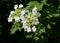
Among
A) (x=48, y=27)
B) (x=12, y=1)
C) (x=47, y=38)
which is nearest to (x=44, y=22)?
(x=48, y=27)

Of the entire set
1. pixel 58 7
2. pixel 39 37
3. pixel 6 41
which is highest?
pixel 58 7

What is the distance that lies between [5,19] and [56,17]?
3.15ft

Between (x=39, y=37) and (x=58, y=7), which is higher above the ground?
(x=58, y=7)

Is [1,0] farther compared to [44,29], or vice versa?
[1,0]

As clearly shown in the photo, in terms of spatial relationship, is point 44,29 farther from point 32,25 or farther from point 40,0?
point 40,0

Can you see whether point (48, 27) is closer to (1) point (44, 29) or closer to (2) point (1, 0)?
(1) point (44, 29)

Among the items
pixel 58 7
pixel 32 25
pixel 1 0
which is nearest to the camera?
pixel 32 25

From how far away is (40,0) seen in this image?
3.27m

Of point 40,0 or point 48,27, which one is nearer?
point 48,27

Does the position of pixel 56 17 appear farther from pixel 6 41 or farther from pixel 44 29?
pixel 6 41

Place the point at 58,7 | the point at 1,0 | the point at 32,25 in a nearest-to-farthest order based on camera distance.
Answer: the point at 32,25, the point at 58,7, the point at 1,0

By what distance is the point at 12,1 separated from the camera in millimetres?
3758

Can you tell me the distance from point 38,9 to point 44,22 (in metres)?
0.17

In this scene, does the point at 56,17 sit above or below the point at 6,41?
above
